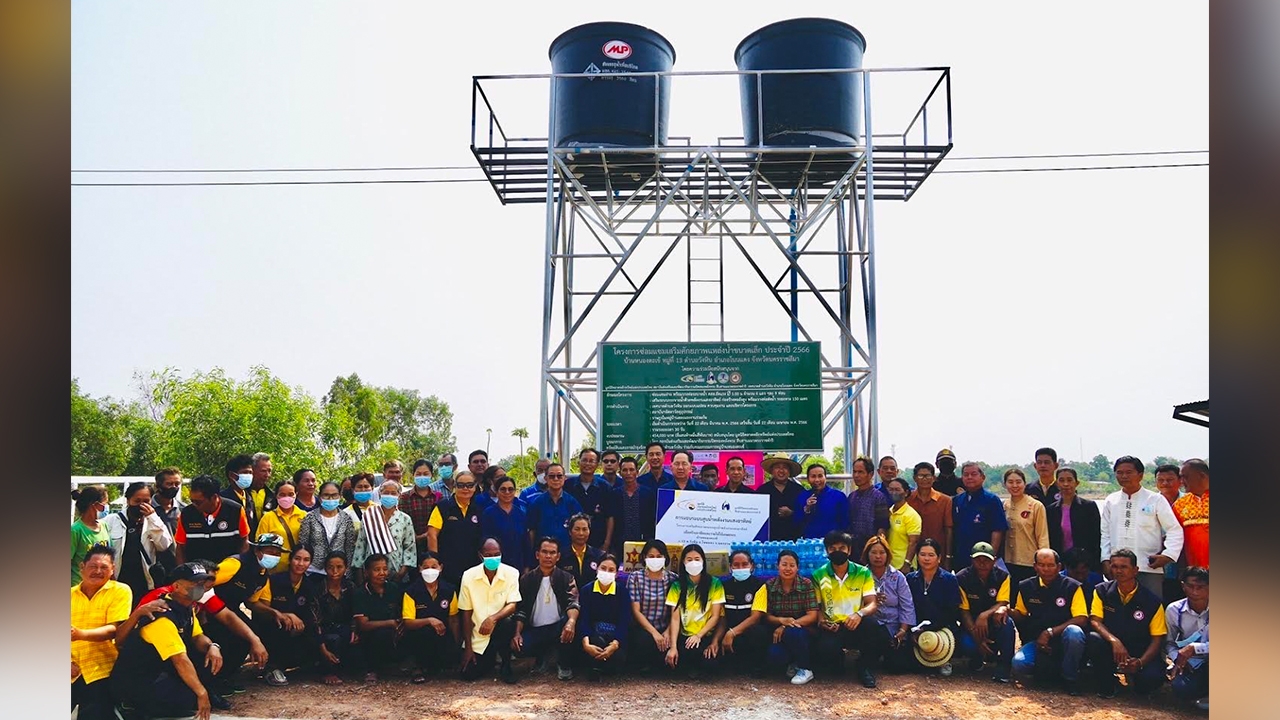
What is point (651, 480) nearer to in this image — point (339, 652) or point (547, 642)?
point (547, 642)

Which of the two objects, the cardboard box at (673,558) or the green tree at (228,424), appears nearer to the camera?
the cardboard box at (673,558)

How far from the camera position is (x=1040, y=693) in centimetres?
768

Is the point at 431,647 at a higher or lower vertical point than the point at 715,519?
lower

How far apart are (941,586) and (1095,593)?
4.04 feet

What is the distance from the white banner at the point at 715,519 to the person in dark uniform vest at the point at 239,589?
11.6 feet

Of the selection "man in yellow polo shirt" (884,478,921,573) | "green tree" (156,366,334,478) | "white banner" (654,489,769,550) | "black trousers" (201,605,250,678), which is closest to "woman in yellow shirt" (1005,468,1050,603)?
"man in yellow polo shirt" (884,478,921,573)

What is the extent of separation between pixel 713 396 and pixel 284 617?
235 inches

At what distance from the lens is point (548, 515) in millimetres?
8797

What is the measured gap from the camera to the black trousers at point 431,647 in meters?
8.05

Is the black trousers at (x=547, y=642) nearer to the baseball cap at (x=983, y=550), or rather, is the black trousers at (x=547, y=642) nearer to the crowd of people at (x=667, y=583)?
the crowd of people at (x=667, y=583)

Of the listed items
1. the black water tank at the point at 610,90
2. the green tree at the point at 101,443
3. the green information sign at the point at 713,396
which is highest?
the black water tank at the point at 610,90

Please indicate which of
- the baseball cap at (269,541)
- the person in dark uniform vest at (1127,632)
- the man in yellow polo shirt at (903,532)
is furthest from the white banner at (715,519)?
the baseball cap at (269,541)

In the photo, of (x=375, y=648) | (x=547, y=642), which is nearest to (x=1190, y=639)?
(x=547, y=642)
